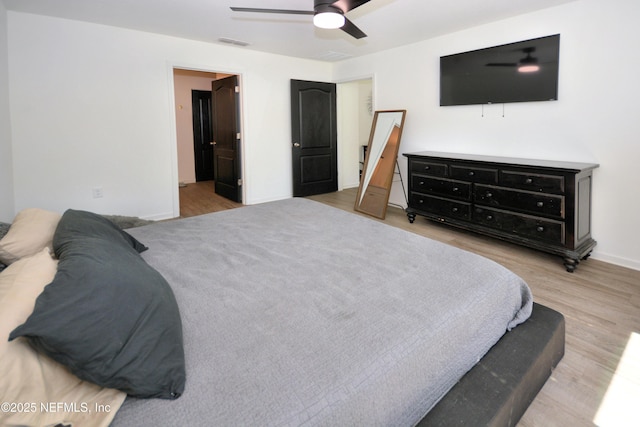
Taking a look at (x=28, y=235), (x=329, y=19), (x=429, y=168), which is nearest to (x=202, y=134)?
(x=429, y=168)

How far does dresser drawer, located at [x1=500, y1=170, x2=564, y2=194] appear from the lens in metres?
3.13

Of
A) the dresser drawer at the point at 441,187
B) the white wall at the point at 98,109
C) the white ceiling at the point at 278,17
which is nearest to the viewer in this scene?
the white ceiling at the point at 278,17

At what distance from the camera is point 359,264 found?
1.71m

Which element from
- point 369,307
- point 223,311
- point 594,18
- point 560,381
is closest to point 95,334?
point 223,311

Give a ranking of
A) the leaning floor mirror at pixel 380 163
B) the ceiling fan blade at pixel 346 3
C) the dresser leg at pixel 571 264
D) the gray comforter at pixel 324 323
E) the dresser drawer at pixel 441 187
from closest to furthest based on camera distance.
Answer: the gray comforter at pixel 324 323, the ceiling fan blade at pixel 346 3, the dresser leg at pixel 571 264, the dresser drawer at pixel 441 187, the leaning floor mirror at pixel 380 163

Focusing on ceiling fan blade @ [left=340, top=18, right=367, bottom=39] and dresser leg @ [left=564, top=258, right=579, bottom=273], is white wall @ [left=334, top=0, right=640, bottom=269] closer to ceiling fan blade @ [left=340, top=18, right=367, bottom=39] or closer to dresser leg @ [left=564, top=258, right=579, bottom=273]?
dresser leg @ [left=564, top=258, right=579, bottom=273]

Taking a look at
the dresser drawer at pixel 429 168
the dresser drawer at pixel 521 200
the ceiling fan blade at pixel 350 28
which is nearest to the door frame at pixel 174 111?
the dresser drawer at pixel 429 168

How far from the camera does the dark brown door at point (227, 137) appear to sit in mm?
5586

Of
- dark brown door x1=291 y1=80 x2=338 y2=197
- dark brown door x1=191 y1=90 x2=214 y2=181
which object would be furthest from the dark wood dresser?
dark brown door x1=191 y1=90 x2=214 y2=181

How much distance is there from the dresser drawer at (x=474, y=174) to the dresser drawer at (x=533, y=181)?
0.10 meters

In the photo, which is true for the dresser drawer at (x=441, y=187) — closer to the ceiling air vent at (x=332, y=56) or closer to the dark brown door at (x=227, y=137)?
the ceiling air vent at (x=332, y=56)

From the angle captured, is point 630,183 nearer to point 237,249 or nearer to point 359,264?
point 359,264

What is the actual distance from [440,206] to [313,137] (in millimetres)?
2791

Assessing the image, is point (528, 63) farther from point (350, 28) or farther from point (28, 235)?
point (28, 235)
